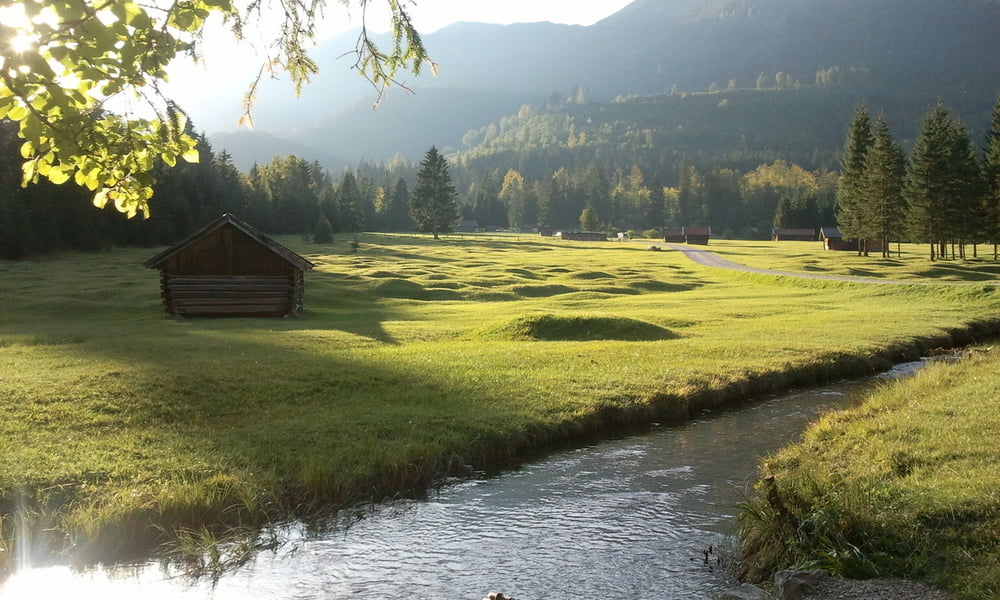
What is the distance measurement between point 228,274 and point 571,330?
1810 cm

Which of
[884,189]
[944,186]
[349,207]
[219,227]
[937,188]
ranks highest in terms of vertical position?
[349,207]

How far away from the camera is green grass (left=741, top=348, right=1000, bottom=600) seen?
761cm

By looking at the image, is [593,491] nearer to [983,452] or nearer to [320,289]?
[983,452]

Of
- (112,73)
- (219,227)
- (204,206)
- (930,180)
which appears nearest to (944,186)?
(930,180)

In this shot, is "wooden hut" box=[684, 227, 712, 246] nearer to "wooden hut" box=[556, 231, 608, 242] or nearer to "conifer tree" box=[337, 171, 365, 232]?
"wooden hut" box=[556, 231, 608, 242]

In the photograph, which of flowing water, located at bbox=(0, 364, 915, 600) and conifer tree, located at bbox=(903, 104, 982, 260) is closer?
flowing water, located at bbox=(0, 364, 915, 600)

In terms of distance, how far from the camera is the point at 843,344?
2509 cm

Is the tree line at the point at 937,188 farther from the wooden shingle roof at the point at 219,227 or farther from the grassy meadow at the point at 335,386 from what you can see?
the wooden shingle roof at the point at 219,227

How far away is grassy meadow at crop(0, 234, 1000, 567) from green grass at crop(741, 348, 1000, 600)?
583cm

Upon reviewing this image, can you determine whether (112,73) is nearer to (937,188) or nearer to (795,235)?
(937,188)

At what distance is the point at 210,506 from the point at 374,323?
21.8 m

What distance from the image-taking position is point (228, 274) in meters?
34.8

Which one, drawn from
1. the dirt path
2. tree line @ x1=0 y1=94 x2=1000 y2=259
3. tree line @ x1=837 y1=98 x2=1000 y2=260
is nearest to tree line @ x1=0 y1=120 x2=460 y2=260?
tree line @ x1=0 y1=94 x2=1000 y2=259

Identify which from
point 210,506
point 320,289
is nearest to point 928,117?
point 320,289
